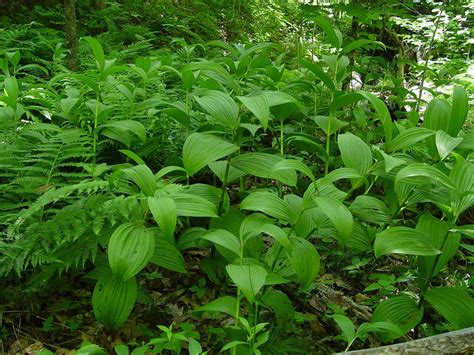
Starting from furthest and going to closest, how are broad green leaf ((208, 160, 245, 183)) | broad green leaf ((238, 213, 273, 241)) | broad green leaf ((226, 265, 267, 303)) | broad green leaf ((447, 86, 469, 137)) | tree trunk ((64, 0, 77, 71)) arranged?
tree trunk ((64, 0, 77, 71)) → broad green leaf ((208, 160, 245, 183)) → broad green leaf ((447, 86, 469, 137)) → broad green leaf ((238, 213, 273, 241)) → broad green leaf ((226, 265, 267, 303))

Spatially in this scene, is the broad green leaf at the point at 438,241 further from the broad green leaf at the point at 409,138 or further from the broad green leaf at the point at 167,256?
the broad green leaf at the point at 167,256

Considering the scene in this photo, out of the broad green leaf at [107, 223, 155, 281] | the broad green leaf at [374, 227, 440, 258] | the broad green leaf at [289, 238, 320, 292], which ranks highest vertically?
the broad green leaf at [374, 227, 440, 258]

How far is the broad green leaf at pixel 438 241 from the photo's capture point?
71.2 inches

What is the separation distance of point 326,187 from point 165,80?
2.24m

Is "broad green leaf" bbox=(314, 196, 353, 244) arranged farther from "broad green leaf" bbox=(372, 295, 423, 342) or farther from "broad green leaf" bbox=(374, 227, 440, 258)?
"broad green leaf" bbox=(372, 295, 423, 342)

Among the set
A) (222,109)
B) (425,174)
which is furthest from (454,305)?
(222,109)

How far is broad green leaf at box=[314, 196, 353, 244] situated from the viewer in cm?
156

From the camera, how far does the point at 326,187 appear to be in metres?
1.87

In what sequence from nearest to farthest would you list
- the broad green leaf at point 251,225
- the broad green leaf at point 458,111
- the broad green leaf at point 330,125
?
1. the broad green leaf at point 251,225
2. the broad green leaf at point 458,111
3. the broad green leaf at point 330,125

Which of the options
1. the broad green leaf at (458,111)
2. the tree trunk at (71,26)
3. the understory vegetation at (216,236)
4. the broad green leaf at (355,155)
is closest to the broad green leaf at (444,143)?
the understory vegetation at (216,236)

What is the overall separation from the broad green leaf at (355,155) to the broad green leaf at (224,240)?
633mm

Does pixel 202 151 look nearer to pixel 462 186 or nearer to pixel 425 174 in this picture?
pixel 425 174

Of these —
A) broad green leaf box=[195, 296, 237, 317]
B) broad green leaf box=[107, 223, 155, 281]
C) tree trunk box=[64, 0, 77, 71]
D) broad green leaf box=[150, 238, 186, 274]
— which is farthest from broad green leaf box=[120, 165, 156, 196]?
tree trunk box=[64, 0, 77, 71]

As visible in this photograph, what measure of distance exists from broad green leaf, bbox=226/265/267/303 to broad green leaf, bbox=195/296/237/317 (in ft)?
0.64
